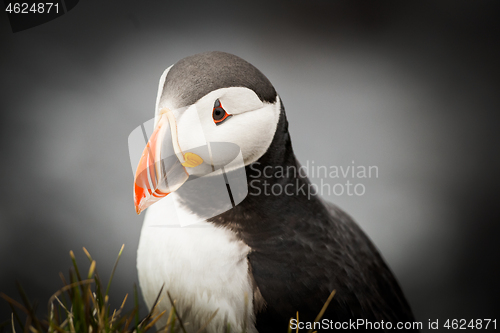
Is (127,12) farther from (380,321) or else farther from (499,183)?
(499,183)

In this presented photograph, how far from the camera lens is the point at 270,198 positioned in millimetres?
660

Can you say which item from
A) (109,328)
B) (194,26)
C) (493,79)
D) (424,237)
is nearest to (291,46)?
(194,26)

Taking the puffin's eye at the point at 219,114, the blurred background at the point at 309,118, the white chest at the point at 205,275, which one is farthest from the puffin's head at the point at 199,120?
the blurred background at the point at 309,118

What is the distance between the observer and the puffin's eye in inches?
21.4

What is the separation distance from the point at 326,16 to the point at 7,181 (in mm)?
1332

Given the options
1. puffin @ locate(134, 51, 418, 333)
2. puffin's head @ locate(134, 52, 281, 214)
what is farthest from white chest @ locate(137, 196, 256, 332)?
puffin's head @ locate(134, 52, 281, 214)

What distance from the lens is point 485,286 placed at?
1.52 meters

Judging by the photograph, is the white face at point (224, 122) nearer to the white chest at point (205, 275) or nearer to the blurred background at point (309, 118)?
the white chest at point (205, 275)

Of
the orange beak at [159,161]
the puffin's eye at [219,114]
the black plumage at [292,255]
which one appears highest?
the puffin's eye at [219,114]

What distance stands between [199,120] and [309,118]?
3.31ft

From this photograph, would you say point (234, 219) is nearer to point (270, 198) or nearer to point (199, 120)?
point (270, 198)

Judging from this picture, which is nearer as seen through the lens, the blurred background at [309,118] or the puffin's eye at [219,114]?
the puffin's eye at [219,114]

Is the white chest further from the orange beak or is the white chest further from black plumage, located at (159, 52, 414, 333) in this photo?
the orange beak

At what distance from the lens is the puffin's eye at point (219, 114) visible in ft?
1.78
